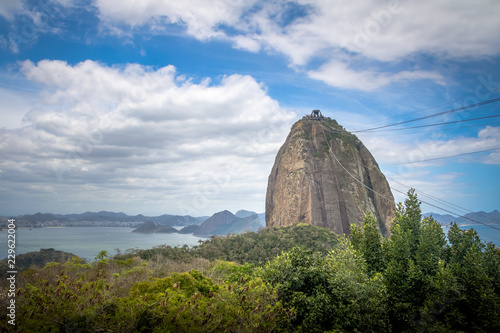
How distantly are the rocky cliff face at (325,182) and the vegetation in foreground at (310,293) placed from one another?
29202 mm

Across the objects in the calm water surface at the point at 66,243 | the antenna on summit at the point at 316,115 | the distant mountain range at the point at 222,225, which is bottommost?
the distant mountain range at the point at 222,225

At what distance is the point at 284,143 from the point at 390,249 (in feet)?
135

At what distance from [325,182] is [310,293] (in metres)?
36.3

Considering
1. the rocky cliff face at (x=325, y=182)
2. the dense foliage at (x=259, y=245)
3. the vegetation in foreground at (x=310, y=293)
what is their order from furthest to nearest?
the rocky cliff face at (x=325, y=182) → the dense foliage at (x=259, y=245) → the vegetation in foreground at (x=310, y=293)

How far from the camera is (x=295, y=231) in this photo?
3950 cm

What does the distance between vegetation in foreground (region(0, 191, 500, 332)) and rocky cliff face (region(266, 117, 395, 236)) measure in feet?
95.8

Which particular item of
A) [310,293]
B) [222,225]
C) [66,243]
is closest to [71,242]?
[66,243]

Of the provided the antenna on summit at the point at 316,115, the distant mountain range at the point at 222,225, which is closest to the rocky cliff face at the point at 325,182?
the antenna on summit at the point at 316,115

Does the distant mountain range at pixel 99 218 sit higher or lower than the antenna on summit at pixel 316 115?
lower

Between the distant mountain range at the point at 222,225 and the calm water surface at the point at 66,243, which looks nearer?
the calm water surface at the point at 66,243

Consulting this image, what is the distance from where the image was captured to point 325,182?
46156 mm

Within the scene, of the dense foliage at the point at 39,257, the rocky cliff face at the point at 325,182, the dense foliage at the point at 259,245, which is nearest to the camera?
the dense foliage at the point at 39,257

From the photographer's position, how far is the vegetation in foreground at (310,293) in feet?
24.1

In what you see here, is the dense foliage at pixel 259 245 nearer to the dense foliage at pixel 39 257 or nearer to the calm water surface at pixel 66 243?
the calm water surface at pixel 66 243
